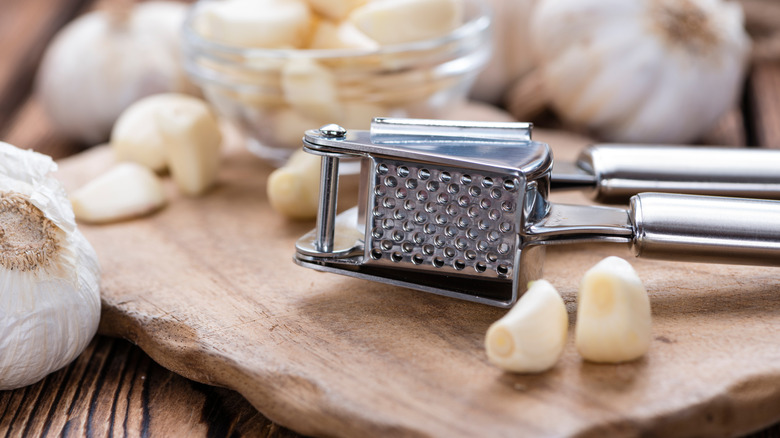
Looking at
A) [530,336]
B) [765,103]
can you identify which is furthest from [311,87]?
[765,103]

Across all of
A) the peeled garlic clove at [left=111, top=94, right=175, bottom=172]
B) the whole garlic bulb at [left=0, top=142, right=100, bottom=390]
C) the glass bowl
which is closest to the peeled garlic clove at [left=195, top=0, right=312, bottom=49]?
the glass bowl

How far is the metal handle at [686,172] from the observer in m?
0.93

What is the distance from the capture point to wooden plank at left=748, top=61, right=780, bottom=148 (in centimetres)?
140

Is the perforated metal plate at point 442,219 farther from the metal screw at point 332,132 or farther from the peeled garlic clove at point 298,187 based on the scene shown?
the peeled garlic clove at point 298,187

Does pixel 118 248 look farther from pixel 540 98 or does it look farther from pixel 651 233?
pixel 540 98

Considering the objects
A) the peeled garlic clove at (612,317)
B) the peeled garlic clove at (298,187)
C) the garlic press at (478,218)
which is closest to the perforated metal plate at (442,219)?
the garlic press at (478,218)

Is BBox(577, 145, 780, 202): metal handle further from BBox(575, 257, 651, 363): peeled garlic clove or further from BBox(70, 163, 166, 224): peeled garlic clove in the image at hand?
BBox(70, 163, 166, 224): peeled garlic clove

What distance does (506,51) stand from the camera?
1574mm

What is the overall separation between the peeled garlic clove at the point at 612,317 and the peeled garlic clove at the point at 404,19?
507 millimetres

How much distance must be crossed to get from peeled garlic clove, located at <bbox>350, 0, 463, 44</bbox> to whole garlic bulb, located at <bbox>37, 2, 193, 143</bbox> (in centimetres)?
52

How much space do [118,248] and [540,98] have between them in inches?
32.2

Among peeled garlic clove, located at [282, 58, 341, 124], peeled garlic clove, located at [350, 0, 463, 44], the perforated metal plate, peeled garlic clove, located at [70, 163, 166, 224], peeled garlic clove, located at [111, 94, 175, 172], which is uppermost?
peeled garlic clove, located at [350, 0, 463, 44]

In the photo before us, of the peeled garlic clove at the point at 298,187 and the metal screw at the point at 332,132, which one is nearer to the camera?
the metal screw at the point at 332,132

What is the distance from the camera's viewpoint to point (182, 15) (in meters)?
1.61
